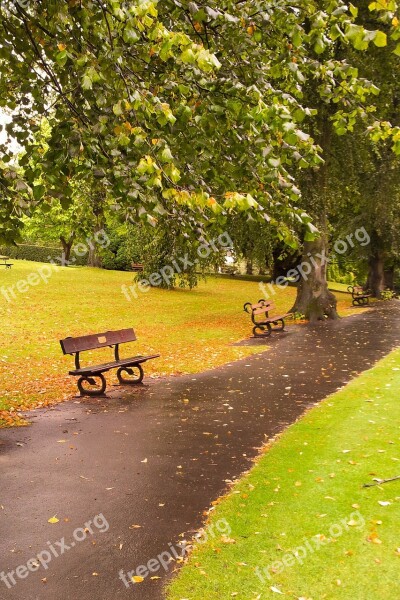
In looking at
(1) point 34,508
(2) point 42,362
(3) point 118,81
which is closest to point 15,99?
(3) point 118,81

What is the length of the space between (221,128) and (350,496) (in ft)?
12.3

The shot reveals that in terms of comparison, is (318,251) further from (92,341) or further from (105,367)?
(105,367)

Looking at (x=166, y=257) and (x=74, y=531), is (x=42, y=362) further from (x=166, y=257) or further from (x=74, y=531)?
(x=166, y=257)

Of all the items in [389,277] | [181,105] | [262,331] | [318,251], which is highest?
[181,105]

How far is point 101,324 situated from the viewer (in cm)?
2019

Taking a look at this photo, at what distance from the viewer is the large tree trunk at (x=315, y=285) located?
20.5 meters

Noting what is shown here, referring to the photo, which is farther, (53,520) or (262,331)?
(262,331)

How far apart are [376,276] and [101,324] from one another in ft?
64.4

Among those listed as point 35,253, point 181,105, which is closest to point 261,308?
point 181,105

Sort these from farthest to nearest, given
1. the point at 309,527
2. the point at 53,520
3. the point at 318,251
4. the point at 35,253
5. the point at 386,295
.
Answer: the point at 35,253 < the point at 386,295 < the point at 318,251 < the point at 53,520 < the point at 309,527

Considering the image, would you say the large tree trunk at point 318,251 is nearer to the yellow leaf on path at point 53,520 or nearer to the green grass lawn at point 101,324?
the green grass lawn at point 101,324

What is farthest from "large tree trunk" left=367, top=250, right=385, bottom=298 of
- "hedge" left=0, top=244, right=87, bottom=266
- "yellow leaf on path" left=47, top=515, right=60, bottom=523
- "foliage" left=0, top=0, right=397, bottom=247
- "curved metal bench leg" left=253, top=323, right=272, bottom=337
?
"yellow leaf on path" left=47, top=515, right=60, bottom=523

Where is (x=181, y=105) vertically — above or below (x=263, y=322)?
above

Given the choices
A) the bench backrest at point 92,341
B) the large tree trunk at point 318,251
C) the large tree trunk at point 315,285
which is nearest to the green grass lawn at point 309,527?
the bench backrest at point 92,341
